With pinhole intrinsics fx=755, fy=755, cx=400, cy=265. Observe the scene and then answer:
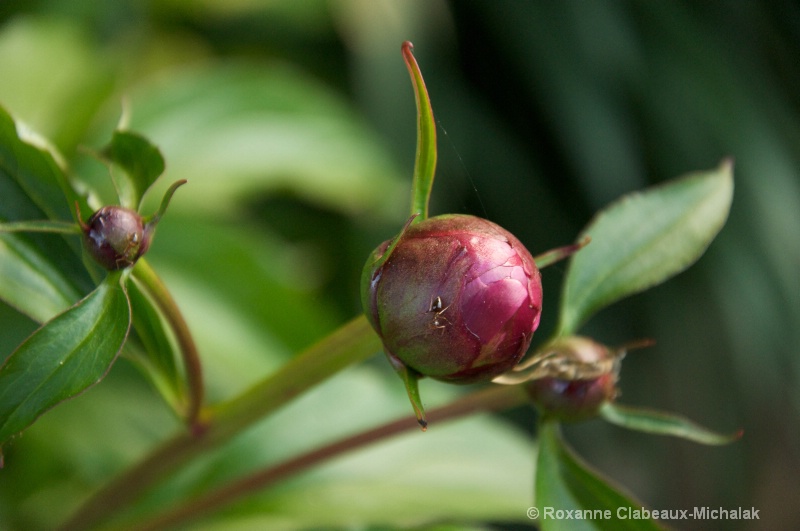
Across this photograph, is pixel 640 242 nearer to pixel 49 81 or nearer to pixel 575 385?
pixel 575 385

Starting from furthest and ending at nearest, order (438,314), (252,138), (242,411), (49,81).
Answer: (252,138)
(49,81)
(242,411)
(438,314)

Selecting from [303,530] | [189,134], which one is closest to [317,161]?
[189,134]

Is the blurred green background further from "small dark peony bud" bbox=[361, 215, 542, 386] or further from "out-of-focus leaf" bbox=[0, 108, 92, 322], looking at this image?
"small dark peony bud" bbox=[361, 215, 542, 386]

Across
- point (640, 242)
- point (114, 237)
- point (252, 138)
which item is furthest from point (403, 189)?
point (114, 237)

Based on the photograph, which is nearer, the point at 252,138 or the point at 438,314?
the point at 438,314

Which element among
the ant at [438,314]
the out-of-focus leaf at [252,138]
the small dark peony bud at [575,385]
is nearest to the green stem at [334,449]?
the small dark peony bud at [575,385]

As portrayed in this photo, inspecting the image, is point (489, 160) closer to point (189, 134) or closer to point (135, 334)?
point (189, 134)

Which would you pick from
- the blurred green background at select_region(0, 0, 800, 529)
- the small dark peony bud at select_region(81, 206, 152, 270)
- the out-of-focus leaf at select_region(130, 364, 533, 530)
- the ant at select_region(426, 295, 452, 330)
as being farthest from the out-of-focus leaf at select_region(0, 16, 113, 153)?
the ant at select_region(426, 295, 452, 330)
